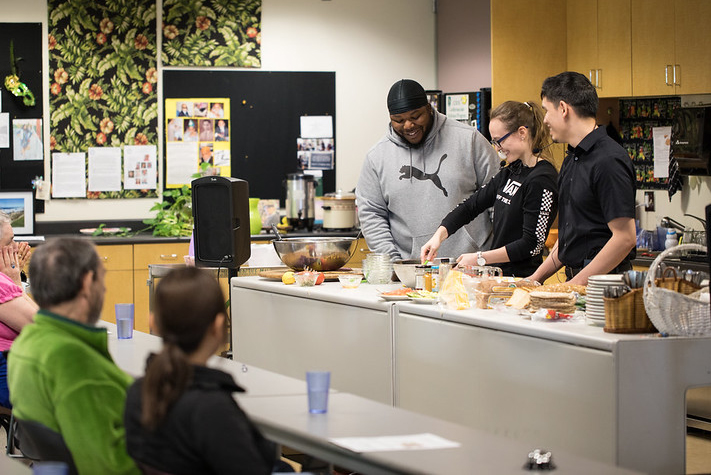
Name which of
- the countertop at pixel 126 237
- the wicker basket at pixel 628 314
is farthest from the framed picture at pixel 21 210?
the wicker basket at pixel 628 314

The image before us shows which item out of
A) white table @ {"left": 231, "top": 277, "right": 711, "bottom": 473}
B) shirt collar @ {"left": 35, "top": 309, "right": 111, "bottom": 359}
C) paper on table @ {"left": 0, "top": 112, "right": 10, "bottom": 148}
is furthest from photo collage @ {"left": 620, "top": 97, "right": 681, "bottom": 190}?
shirt collar @ {"left": 35, "top": 309, "right": 111, "bottom": 359}

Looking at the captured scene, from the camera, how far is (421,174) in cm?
476

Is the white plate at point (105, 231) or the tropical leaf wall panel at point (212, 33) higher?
the tropical leaf wall panel at point (212, 33)

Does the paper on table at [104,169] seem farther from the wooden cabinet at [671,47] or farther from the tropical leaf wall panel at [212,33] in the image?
the wooden cabinet at [671,47]

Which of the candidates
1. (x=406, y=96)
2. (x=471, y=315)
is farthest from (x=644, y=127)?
(x=471, y=315)

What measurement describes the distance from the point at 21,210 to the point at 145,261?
3.14 ft

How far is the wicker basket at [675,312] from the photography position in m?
2.79

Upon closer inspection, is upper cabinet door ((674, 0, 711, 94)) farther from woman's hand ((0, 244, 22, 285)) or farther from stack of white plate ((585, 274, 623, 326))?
woman's hand ((0, 244, 22, 285))

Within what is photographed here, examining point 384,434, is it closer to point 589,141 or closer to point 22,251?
point 589,141

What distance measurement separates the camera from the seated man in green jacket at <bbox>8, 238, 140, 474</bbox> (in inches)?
91.4

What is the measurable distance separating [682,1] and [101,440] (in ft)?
15.2

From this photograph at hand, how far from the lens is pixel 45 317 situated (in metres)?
2.42

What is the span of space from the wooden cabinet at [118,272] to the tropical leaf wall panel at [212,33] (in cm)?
152

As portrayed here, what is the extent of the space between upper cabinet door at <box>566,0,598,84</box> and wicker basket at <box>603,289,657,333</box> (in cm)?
379
